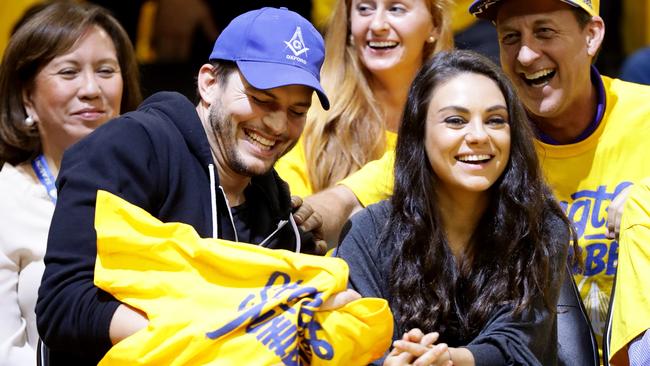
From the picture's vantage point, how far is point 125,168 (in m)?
2.67

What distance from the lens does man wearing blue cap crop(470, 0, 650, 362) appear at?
341cm

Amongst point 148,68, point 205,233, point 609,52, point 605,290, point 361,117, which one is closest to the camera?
point 205,233

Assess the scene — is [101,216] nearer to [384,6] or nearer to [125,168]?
[125,168]

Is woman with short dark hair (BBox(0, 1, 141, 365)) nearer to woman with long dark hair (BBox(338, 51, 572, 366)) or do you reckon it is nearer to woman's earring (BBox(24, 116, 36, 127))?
woman's earring (BBox(24, 116, 36, 127))

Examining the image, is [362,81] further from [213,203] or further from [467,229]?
[213,203]

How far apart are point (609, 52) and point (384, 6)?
3107 mm

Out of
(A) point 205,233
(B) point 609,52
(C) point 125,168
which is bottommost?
(B) point 609,52

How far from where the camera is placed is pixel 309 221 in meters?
3.16

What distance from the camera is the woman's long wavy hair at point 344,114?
3816 mm

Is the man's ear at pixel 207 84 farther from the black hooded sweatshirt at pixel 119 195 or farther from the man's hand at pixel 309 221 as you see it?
the man's hand at pixel 309 221

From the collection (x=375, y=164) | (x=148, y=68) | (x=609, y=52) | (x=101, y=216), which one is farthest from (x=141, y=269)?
(x=609, y=52)

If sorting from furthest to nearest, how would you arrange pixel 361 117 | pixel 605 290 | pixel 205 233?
pixel 361 117 → pixel 605 290 → pixel 205 233

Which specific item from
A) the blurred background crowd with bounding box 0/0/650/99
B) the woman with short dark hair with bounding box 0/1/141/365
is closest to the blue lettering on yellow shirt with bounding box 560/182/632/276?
the woman with short dark hair with bounding box 0/1/141/365

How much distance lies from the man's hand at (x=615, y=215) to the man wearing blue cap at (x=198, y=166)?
0.84 metres
